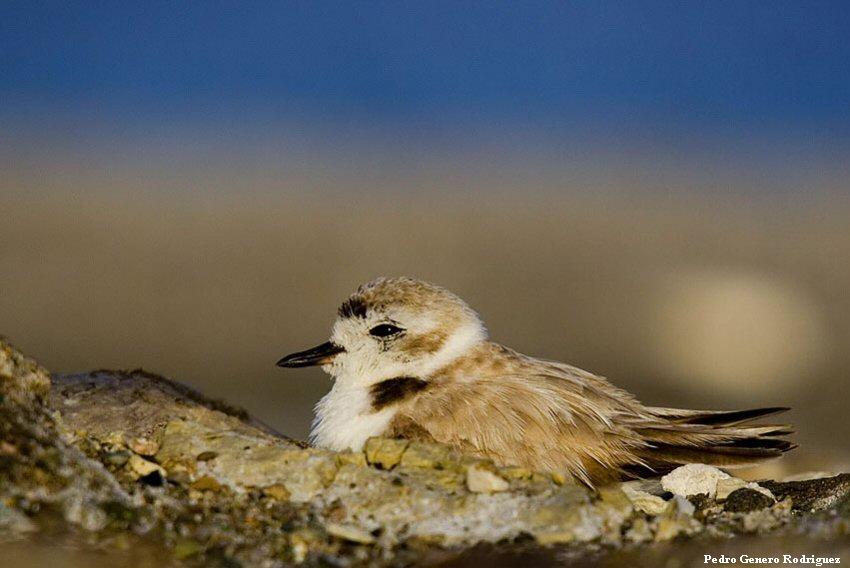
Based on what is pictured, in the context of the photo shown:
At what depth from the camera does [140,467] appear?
16.2 feet

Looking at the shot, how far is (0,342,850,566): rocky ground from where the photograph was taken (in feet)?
13.6

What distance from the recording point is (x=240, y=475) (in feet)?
16.5

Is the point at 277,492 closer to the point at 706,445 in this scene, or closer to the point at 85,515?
the point at 85,515

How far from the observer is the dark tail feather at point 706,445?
19.4ft

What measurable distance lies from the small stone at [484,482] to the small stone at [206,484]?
43.3 inches

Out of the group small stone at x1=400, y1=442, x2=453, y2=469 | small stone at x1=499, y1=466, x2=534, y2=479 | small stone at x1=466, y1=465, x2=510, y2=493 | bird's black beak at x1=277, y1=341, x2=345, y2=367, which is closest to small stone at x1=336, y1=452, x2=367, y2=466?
small stone at x1=400, y1=442, x2=453, y2=469

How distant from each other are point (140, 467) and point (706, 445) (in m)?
2.93

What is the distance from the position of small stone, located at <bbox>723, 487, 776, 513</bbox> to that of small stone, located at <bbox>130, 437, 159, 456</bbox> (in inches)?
110

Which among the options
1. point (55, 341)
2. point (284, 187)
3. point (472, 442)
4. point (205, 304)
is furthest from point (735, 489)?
point (284, 187)

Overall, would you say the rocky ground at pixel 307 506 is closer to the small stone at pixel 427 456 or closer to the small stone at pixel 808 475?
the small stone at pixel 427 456

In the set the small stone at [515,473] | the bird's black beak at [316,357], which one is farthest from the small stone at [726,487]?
the bird's black beak at [316,357]

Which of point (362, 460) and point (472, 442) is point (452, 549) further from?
point (472, 442)

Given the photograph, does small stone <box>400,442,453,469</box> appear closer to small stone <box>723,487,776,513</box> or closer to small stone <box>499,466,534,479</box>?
small stone <box>499,466,534,479</box>

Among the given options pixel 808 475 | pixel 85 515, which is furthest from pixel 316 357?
pixel 808 475
